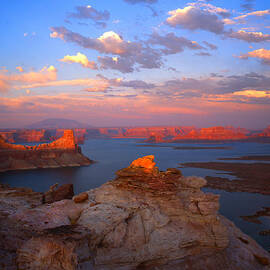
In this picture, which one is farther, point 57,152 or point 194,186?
point 57,152

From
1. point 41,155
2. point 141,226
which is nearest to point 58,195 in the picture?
point 141,226

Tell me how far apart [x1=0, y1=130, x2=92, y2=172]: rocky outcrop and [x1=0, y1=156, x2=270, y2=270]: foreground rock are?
64.4m

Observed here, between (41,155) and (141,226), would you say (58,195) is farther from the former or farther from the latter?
(41,155)

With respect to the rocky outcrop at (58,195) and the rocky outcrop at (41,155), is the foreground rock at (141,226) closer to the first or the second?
the rocky outcrop at (58,195)

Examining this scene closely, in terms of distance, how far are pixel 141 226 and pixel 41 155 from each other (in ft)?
244

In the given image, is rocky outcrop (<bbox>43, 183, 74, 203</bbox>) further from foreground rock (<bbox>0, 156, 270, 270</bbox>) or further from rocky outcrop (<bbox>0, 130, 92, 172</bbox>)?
rocky outcrop (<bbox>0, 130, 92, 172</bbox>)

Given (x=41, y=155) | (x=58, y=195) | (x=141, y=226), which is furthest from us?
(x=41, y=155)

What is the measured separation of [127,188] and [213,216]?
4.92 m

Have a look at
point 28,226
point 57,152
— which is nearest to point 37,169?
point 57,152

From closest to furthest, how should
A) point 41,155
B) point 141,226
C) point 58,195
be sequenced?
point 141,226, point 58,195, point 41,155

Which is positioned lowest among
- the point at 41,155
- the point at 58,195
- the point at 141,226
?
the point at 41,155

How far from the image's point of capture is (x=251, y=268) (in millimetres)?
12219

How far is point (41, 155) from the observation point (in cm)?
7838

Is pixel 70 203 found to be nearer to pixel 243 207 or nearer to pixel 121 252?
pixel 121 252
